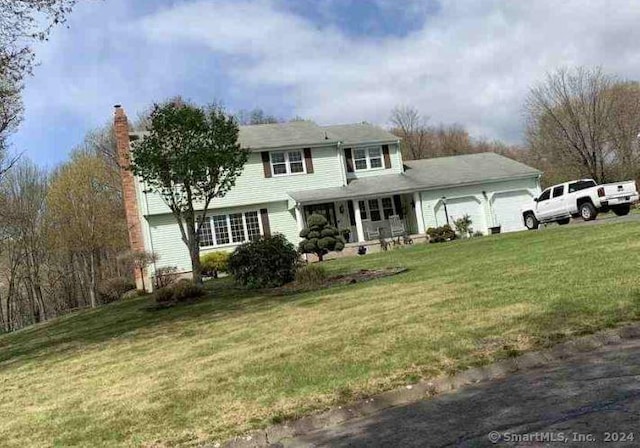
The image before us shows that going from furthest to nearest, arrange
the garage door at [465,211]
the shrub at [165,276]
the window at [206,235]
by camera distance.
Result: the garage door at [465,211] → the window at [206,235] → the shrub at [165,276]

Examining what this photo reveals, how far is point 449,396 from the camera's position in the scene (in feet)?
17.7

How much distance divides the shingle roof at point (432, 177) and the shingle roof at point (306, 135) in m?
2.40

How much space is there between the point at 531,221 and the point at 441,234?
421 centimetres

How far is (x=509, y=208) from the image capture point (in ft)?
111

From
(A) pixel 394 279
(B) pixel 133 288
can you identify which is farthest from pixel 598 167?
(A) pixel 394 279

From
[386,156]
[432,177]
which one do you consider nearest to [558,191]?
[432,177]

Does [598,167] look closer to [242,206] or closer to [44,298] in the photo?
[242,206]

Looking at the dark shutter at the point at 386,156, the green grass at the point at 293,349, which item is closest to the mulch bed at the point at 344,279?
the green grass at the point at 293,349

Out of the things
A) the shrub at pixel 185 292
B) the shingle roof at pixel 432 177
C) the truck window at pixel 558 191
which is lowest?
the shrub at pixel 185 292

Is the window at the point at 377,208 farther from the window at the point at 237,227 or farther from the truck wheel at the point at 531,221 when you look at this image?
the truck wheel at the point at 531,221

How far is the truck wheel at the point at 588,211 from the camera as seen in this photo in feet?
76.7

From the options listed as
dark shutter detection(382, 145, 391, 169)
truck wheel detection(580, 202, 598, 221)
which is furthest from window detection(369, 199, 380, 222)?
truck wheel detection(580, 202, 598, 221)

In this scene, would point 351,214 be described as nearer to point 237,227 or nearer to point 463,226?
point 463,226

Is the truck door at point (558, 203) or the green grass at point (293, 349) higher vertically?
the truck door at point (558, 203)
